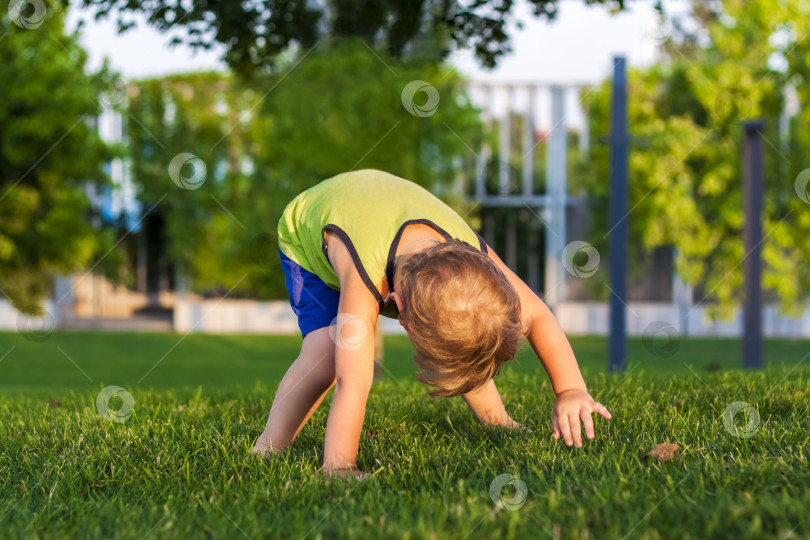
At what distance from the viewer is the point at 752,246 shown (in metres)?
7.01

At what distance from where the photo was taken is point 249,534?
6.68 ft

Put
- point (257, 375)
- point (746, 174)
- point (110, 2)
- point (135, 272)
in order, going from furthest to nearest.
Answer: point (135, 272) → point (257, 375) → point (746, 174) → point (110, 2)

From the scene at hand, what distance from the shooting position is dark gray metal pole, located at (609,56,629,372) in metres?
6.74

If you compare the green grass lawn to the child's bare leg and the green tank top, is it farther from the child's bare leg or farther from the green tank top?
the green tank top

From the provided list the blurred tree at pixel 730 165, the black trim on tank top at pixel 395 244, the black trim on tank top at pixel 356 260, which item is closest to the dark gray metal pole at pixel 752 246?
the black trim on tank top at pixel 395 244

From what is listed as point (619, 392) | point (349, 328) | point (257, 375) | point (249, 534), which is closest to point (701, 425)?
point (619, 392)

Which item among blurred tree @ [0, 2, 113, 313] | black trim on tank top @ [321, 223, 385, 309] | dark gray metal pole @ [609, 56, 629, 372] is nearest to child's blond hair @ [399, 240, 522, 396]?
black trim on tank top @ [321, 223, 385, 309]

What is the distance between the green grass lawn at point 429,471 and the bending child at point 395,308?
18cm

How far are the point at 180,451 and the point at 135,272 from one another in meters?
17.9

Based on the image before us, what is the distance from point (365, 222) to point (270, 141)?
1150cm

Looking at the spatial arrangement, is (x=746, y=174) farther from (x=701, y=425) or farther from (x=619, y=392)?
(x=701, y=425)

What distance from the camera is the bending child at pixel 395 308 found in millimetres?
2451

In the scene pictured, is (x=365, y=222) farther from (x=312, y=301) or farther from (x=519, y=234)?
(x=519, y=234)

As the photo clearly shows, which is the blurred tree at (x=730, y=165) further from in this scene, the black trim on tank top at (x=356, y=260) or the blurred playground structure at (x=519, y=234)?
the black trim on tank top at (x=356, y=260)
